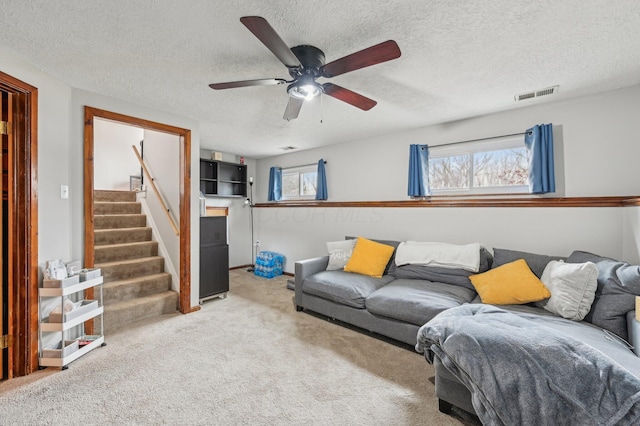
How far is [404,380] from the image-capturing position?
2064mm

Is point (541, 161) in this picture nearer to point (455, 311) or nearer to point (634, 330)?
point (634, 330)

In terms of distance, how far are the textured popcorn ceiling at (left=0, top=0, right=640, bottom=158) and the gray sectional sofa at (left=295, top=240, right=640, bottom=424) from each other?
1563 mm

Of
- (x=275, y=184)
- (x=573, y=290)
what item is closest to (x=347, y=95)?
(x=573, y=290)

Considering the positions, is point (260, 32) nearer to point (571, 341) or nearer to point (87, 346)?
point (571, 341)

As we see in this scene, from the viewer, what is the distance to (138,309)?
313 cm

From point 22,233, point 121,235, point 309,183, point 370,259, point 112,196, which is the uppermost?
point 309,183

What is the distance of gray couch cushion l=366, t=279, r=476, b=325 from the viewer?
2.39 metres

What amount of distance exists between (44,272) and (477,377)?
3.14m

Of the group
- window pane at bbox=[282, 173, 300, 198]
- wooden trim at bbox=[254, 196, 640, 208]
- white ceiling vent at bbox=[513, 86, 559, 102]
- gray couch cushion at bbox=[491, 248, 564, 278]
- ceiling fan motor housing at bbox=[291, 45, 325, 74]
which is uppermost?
white ceiling vent at bbox=[513, 86, 559, 102]

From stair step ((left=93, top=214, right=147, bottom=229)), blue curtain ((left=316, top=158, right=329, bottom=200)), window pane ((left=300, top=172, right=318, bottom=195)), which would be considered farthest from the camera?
window pane ((left=300, top=172, right=318, bottom=195))

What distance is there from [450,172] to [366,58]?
8.27ft

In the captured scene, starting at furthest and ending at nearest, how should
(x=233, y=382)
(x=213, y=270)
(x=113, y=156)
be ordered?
(x=113, y=156)
(x=213, y=270)
(x=233, y=382)

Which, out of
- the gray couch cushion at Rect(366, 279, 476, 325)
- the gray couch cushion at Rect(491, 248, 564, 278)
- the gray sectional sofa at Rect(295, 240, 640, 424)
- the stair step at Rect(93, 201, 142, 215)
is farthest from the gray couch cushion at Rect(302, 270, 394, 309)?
the stair step at Rect(93, 201, 142, 215)

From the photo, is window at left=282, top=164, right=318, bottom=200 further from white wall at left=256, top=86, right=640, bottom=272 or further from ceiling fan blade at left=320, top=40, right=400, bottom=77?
ceiling fan blade at left=320, top=40, right=400, bottom=77
